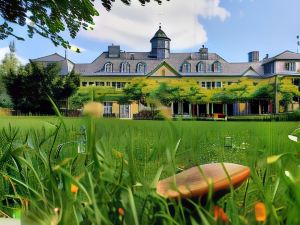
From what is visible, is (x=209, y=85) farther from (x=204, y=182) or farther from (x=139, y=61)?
(x=204, y=182)

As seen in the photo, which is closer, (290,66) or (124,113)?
(124,113)

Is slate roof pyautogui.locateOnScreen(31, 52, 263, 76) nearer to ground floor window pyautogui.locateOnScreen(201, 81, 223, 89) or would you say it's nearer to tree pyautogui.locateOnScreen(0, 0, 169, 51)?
ground floor window pyautogui.locateOnScreen(201, 81, 223, 89)

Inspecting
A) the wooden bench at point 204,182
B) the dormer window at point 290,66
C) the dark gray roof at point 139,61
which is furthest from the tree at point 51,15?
the dormer window at point 290,66

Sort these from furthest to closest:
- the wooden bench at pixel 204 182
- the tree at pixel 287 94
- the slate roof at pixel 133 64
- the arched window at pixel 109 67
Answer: the arched window at pixel 109 67
the tree at pixel 287 94
the slate roof at pixel 133 64
the wooden bench at pixel 204 182

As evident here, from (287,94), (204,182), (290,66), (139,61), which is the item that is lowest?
(204,182)

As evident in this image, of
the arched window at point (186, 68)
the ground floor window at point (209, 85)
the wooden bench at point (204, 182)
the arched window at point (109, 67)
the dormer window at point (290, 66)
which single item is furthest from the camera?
the arched window at point (186, 68)

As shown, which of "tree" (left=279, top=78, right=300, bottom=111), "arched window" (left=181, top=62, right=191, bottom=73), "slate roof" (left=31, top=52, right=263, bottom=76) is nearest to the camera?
"slate roof" (left=31, top=52, right=263, bottom=76)

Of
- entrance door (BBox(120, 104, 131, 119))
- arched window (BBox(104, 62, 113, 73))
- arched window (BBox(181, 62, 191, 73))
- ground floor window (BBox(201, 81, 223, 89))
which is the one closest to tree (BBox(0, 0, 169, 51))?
entrance door (BBox(120, 104, 131, 119))

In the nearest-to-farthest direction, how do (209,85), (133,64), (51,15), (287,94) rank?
1. (51,15)
2. (287,94)
3. (133,64)
4. (209,85)

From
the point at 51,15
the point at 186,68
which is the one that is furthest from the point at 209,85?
the point at 51,15

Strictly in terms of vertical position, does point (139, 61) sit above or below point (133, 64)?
below

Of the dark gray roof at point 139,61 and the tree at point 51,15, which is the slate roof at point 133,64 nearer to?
the dark gray roof at point 139,61

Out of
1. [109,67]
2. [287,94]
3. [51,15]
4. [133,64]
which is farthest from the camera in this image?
[133,64]

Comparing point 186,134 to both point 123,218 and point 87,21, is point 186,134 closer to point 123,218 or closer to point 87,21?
point 123,218
